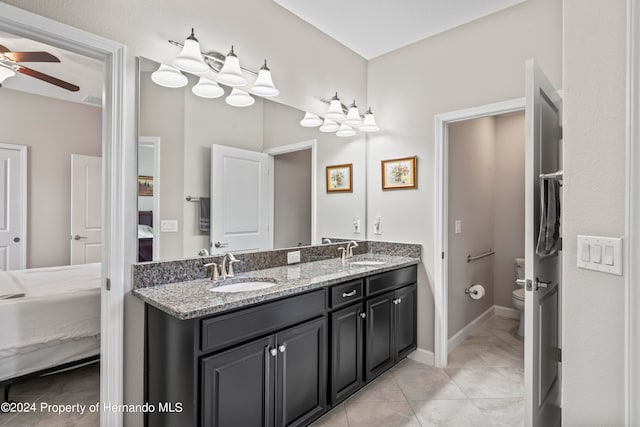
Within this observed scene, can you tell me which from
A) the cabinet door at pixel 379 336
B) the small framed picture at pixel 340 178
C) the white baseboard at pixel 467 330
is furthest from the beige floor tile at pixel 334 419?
the small framed picture at pixel 340 178

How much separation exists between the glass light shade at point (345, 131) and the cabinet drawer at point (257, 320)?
5.11 ft

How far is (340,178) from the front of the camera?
9.63ft

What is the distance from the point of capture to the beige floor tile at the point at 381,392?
220cm

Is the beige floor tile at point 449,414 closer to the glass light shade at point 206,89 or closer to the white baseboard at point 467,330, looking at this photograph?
the white baseboard at point 467,330

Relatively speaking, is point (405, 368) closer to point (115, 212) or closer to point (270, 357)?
point (270, 357)

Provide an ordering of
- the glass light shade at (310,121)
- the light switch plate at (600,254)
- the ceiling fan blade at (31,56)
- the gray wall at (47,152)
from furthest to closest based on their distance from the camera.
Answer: the gray wall at (47,152) < the glass light shade at (310,121) < the ceiling fan blade at (31,56) < the light switch plate at (600,254)

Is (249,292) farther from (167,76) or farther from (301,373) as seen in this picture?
(167,76)

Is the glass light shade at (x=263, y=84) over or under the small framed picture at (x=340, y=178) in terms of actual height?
over

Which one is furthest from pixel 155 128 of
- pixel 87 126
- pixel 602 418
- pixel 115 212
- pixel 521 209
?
pixel 521 209

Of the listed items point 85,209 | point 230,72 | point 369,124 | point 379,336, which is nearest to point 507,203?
point 369,124

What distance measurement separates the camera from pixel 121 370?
1.62 m

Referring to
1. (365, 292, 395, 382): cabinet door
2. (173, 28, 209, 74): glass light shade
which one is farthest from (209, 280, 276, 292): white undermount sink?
(173, 28, 209, 74): glass light shade

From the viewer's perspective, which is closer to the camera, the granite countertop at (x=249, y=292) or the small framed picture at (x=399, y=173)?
the granite countertop at (x=249, y=292)

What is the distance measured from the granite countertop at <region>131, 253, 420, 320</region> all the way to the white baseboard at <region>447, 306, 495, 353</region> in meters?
1.07
